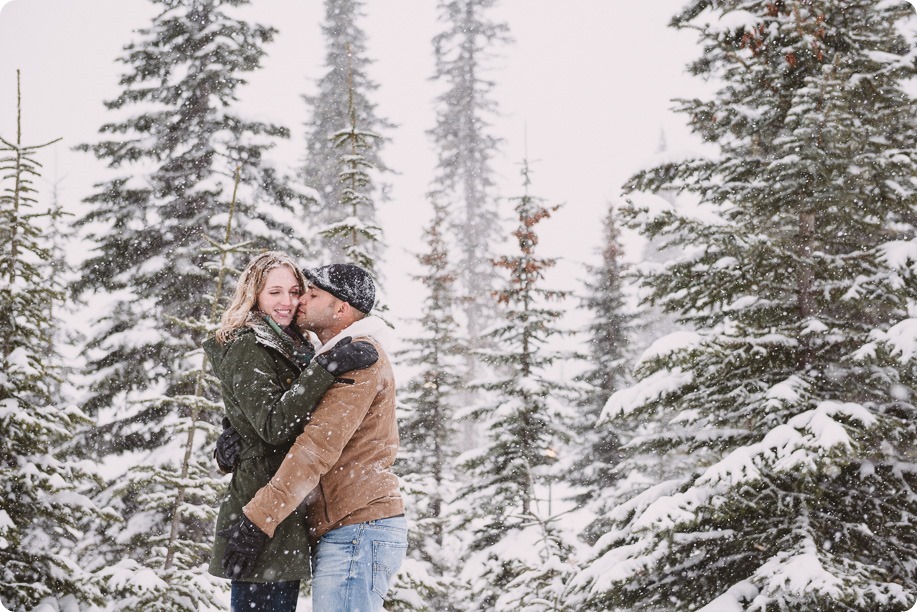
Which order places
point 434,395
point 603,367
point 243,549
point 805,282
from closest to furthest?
point 243,549
point 805,282
point 434,395
point 603,367

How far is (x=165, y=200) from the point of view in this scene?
1355 centimetres

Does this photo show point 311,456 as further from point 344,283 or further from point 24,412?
point 24,412

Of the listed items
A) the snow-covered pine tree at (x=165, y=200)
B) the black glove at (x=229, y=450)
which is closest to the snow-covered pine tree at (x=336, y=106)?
the snow-covered pine tree at (x=165, y=200)

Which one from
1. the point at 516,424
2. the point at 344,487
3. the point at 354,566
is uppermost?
the point at 516,424

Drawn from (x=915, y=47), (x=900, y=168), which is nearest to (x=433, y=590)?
(x=900, y=168)

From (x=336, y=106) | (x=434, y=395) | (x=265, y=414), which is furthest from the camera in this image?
(x=336, y=106)

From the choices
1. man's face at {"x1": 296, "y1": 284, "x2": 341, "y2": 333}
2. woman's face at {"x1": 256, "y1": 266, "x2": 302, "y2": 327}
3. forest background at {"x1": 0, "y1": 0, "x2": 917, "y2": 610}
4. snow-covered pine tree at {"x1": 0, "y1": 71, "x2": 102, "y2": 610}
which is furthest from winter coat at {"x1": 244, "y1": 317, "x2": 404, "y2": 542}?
snow-covered pine tree at {"x1": 0, "y1": 71, "x2": 102, "y2": 610}

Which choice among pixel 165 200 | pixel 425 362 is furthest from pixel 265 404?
pixel 425 362

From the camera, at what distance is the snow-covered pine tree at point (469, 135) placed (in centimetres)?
3005

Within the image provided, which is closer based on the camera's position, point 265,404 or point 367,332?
point 265,404

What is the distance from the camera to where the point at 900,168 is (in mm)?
7039

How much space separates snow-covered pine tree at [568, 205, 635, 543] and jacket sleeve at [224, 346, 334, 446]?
51.6 feet

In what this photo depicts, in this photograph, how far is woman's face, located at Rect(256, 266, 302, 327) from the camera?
368 centimetres

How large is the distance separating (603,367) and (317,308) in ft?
53.9
